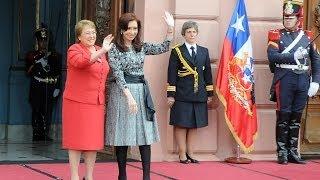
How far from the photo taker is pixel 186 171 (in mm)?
8414

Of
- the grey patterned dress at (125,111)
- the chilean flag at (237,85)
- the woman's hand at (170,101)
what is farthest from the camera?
the chilean flag at (237,85)

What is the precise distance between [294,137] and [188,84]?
1608mm

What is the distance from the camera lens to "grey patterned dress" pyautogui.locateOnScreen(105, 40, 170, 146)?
6.95 metres

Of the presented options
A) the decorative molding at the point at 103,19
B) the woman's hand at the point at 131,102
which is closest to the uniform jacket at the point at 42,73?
the decorative molding at the point at 103,19

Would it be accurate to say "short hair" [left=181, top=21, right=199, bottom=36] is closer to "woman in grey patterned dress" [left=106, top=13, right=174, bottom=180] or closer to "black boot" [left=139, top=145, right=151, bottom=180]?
A: "woman in grey patterned dress" [left=106, top=13, right=174, bottom=180]

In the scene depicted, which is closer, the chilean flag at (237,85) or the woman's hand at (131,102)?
the woman's hand at (131,102)

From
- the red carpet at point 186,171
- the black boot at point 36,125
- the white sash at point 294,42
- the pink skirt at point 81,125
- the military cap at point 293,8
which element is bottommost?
the red carpet at point 186,171

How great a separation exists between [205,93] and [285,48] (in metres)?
1.21

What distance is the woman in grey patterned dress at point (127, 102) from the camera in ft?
22.8

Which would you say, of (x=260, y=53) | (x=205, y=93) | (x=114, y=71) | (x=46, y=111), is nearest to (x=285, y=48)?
(x=260, y=53)

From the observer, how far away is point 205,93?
9086 millimetres

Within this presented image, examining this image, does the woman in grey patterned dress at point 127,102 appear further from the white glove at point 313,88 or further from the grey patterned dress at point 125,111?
the white glove at point 313,88

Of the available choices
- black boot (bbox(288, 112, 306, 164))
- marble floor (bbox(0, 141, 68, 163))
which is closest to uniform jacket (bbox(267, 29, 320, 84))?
black boot (bbox(288, 112, 306, 164))

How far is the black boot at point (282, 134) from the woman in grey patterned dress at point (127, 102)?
263 centimetres
